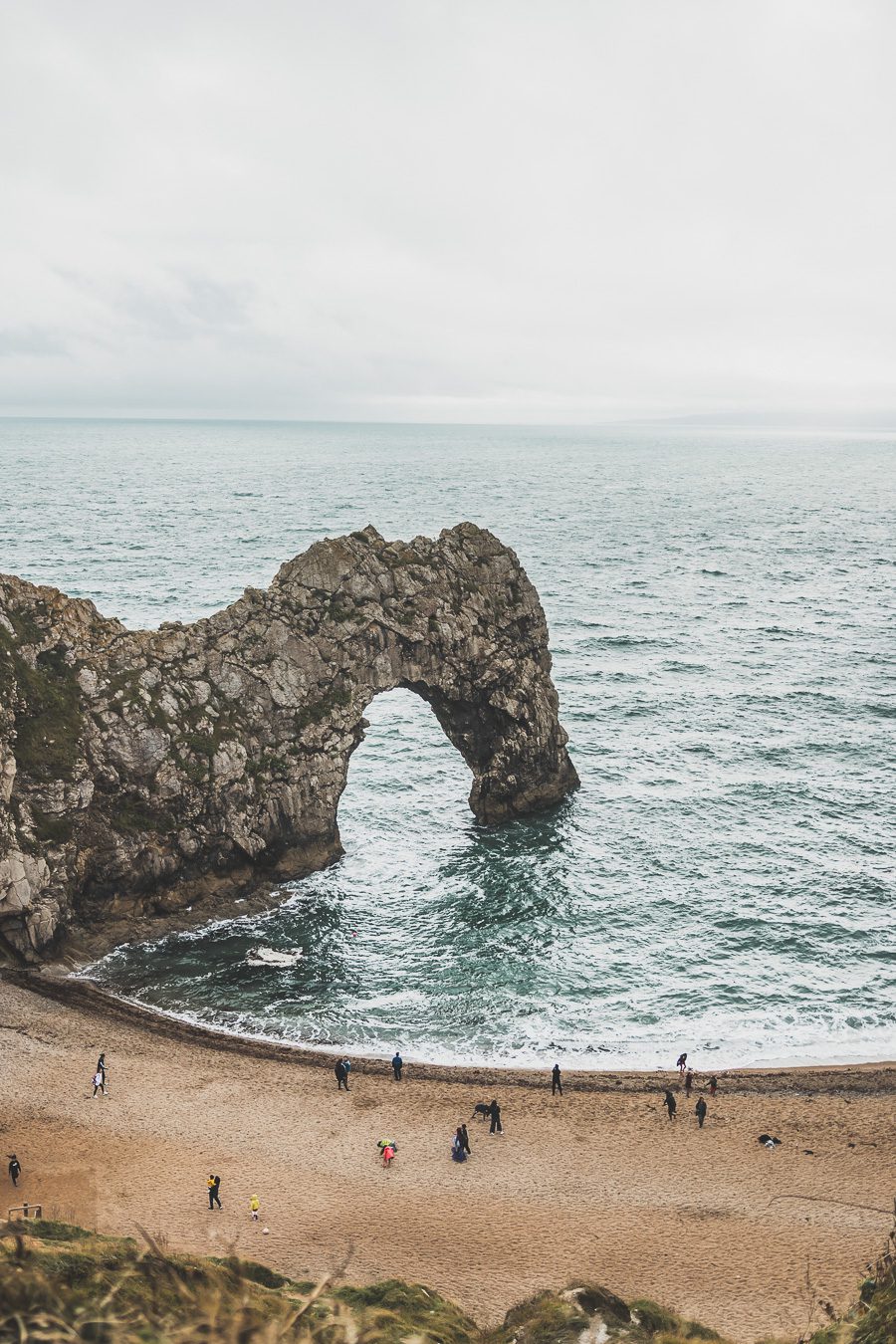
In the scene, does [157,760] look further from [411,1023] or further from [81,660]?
[411,1023]

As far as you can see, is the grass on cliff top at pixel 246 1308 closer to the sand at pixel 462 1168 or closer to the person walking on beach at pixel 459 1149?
the sand at pixel 462 1168

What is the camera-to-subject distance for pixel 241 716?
47.1 m

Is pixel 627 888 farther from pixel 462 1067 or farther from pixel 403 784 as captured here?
pixel 403 784

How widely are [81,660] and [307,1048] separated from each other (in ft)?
65.7

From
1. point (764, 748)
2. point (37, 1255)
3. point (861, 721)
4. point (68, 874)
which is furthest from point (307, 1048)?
point (861, 721)

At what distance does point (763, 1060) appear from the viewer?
38.1 meters

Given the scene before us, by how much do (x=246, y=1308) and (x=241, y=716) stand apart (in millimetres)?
38019

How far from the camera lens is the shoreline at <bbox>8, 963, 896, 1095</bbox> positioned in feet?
119

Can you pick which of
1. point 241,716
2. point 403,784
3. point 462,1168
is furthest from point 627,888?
point 241,716

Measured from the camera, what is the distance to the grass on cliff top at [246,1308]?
10.5m

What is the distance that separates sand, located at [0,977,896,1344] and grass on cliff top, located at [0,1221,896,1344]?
A: 4.04 meters

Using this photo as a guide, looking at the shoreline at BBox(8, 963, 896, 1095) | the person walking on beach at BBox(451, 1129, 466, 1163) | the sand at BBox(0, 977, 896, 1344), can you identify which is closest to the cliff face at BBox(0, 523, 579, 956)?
the shoreline at BBox(8, 963, 896, 1095)

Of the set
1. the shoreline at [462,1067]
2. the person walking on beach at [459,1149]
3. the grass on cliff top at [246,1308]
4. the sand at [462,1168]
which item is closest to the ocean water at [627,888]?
the shoreline at [462,1067]

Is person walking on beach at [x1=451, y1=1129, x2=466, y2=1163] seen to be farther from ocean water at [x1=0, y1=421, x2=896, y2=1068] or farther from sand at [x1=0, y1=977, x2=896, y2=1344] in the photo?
ocean water at [x1=0, y1=421, x2=896, y2=1068]
